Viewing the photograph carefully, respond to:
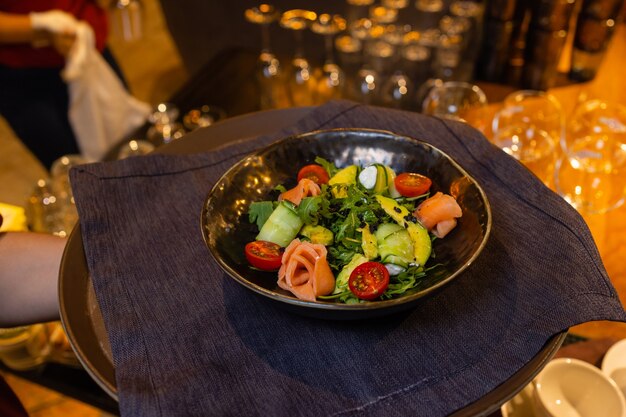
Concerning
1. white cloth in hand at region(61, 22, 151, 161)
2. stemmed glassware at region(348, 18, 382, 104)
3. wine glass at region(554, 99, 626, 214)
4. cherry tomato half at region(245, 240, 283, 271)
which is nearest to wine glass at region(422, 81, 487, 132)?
wine glass at region(554, 99, 626, 214)

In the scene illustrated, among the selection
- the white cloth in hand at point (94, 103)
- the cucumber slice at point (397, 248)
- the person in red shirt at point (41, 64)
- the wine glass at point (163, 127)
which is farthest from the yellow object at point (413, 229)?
the person in red shirt at point (41, 64)

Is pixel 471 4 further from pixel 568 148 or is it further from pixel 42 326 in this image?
pixel 42 326

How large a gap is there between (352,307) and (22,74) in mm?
1675

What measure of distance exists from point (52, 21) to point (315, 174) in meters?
1.27

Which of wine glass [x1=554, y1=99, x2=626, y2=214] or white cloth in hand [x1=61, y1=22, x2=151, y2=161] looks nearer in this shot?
wine glass [x1=554, y1=99, x2=626, y2=214]

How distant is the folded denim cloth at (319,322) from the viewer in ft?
1.78

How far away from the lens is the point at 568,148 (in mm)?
985

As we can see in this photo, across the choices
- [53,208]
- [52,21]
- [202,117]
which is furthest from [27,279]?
[52,21]

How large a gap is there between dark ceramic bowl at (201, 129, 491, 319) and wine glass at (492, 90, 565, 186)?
1.03 feet

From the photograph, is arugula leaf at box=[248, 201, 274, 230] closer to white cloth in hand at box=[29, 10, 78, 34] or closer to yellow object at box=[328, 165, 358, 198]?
yellow object at box=[328, 165, 358, 198]

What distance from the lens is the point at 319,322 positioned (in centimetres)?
62

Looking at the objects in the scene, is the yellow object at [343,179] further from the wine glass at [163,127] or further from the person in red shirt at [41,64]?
the person in red shirt at [41,64]

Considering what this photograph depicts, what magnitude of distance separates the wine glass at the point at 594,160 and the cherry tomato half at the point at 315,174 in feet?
1.42

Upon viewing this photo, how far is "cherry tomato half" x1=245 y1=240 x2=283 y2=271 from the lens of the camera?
25.8 inches
